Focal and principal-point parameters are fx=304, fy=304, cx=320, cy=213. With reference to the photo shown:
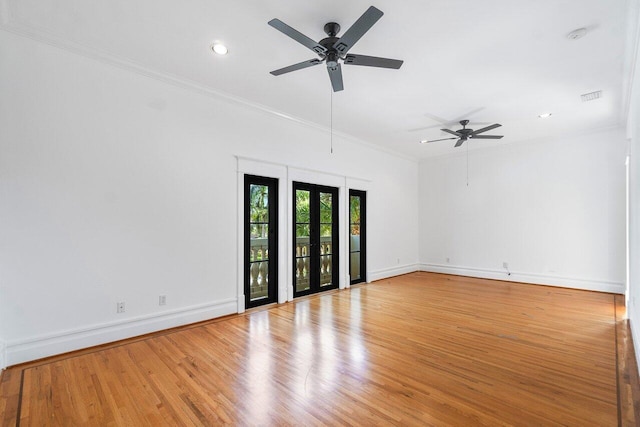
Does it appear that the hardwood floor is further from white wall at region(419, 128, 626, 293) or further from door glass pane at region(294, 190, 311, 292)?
white wall at region(419, 128, 626, 293)

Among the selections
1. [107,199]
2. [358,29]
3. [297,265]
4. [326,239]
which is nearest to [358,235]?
[326,239]

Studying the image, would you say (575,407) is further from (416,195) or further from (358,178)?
(416,195)

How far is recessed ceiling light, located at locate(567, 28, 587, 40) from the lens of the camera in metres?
2.85

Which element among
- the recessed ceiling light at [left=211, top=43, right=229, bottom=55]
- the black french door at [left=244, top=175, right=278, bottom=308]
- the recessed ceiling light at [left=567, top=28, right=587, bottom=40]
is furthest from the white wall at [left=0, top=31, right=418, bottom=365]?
the recessed ceiling light at [left=567, top=28, right=587, bottom=40]

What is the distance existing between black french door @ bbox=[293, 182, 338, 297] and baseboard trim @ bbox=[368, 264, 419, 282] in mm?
1110

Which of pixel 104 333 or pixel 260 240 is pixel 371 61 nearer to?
pixel 260 240

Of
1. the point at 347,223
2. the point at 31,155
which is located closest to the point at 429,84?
the point at 347,223

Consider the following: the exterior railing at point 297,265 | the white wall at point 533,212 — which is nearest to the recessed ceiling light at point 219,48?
the exterior railing at point 297,265

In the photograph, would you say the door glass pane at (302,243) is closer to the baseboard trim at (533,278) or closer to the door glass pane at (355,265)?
the door glass pane at (355,265)

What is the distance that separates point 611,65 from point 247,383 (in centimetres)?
511

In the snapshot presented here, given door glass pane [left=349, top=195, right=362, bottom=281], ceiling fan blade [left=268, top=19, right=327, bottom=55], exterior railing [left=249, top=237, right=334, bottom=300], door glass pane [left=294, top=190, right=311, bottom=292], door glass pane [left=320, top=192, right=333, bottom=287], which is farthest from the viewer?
door glass pane [left=349, top=195, right=362, bottom=281]

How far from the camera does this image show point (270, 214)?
4996 mm

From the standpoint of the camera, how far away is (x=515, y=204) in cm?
686

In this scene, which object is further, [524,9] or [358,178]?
[358,178]
